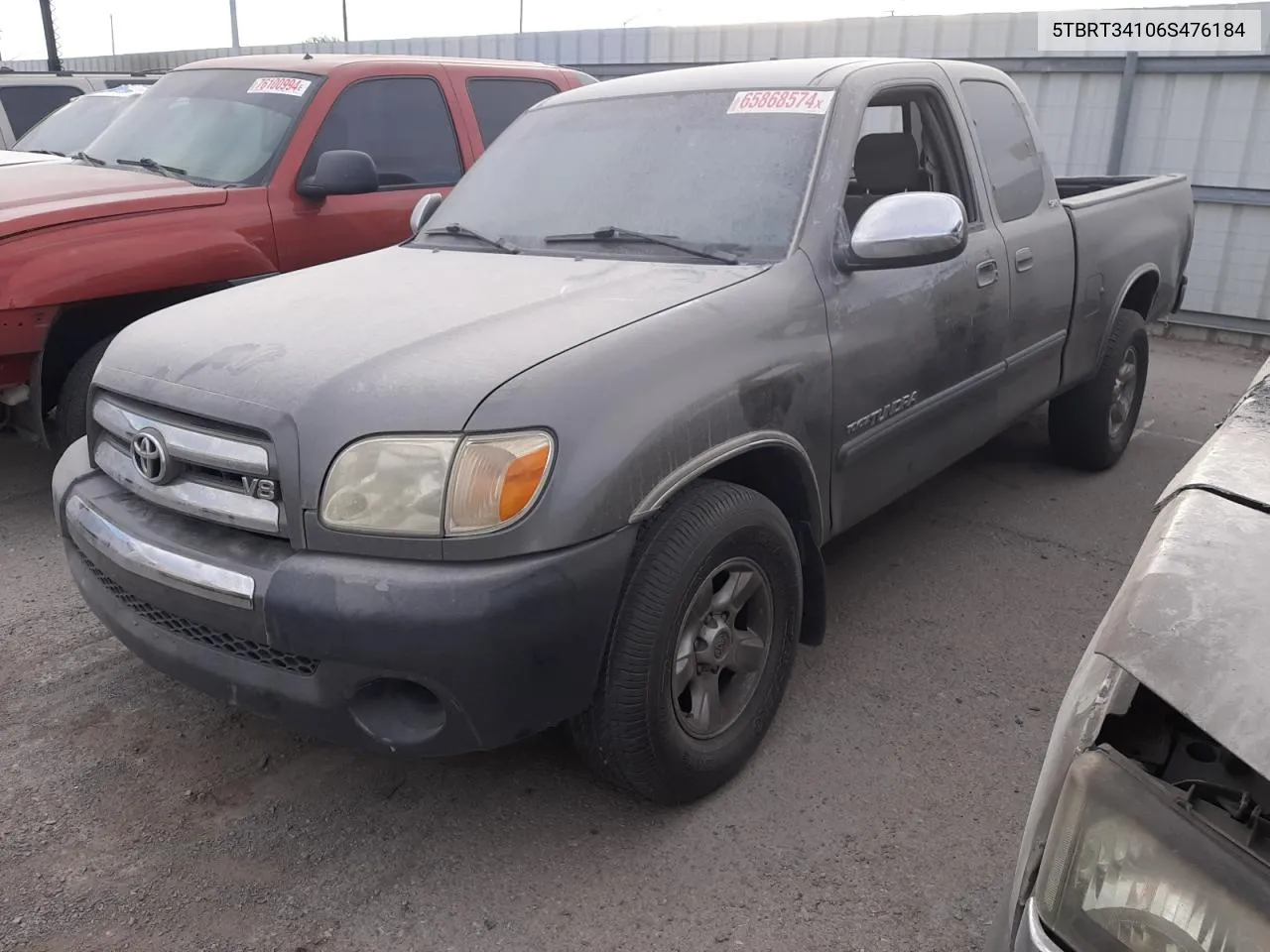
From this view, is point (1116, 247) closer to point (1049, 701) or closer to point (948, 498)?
point (948, 498)

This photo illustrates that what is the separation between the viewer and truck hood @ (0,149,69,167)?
566 cm

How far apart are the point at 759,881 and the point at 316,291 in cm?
200

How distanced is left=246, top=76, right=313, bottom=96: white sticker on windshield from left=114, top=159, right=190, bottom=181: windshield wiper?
0.59 m

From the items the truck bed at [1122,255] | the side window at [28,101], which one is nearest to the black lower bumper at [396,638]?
the truck bed at [1122,255]

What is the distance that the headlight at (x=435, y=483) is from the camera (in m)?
2.19

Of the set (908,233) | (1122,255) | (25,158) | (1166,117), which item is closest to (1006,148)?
(1122,255)

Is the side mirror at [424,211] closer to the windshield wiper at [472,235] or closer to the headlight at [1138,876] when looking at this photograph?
the windshield wiper at [472,235]

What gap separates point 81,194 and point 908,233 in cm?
366

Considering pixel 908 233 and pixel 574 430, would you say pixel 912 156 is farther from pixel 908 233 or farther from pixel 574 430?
pixel 574 430

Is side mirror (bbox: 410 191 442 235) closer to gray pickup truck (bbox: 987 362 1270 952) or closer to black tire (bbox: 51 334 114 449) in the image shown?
black tire (bbox: 51 334 114 449)

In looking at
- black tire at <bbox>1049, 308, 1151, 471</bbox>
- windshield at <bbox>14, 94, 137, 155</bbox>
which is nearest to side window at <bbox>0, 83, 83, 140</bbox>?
windshield at <bbox>14, 94, 137, 155</bbox>

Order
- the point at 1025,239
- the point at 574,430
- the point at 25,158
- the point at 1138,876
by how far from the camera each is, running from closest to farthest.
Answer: the point at 1138,876, the point at 574,430, the point at 1025,239, the point at 25,158

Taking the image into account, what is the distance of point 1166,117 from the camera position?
340 inches

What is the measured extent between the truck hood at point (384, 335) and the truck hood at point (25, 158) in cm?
331
